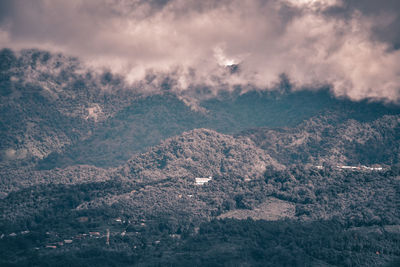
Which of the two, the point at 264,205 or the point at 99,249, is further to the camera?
the point at 264,205

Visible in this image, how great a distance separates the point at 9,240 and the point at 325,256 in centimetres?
4054

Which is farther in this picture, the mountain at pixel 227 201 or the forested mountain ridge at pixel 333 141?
the forested mountain ridge at pixel 333 141

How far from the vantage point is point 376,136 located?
185 metres

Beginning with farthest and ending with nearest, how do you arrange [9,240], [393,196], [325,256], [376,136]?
[376,136] < [393,196] < [9,240] < [325,256]

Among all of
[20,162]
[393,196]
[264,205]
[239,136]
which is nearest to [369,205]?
[393,196]

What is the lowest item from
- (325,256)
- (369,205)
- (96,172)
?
(325,256)

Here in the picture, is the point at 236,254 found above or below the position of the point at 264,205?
below

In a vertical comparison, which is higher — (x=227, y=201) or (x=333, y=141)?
(x=333, y=141)

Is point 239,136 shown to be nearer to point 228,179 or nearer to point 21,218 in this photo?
point 228,179

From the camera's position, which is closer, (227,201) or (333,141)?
(227,201)

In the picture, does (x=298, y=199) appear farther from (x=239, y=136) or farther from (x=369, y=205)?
(x=239, y=136)

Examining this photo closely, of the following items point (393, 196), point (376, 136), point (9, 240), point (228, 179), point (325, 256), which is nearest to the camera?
point (325, 256)

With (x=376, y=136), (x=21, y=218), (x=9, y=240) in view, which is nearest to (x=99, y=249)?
(x=9, y=240)

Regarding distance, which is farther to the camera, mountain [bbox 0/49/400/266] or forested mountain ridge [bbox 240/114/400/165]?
forested mountain ridge [bbox 240/114/400/165]
